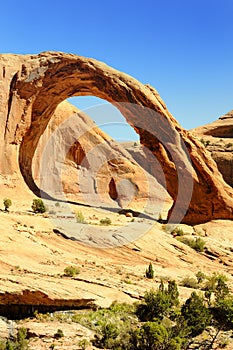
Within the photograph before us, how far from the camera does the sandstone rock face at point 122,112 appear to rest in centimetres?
2375

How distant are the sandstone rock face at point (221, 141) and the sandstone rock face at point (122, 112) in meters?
16.7

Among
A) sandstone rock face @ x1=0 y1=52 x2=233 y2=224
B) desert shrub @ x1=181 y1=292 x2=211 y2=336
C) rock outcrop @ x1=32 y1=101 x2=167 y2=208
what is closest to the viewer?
desert shrub @ x1=181 y1=292 x2=211 y2=336

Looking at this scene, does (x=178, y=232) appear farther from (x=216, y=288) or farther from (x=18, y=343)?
(x=18, y=343)

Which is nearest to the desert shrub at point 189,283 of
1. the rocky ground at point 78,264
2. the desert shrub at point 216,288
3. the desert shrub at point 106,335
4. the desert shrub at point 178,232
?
the rocky ground at point 78,264

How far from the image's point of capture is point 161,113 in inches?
955

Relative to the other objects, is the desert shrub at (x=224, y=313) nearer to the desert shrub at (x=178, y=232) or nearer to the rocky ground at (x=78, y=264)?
the rocky ground at (x=78, y=264)

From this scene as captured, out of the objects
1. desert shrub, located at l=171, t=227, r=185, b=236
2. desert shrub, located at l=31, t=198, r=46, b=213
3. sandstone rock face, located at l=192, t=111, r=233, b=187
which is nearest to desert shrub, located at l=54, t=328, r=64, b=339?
desert shrub, located at l=31, t=198, r=46, b=213

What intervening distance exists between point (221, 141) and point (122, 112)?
971 inches

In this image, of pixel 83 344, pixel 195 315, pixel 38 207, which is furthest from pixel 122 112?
pixel 83 344

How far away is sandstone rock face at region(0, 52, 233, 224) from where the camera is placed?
2375 cm

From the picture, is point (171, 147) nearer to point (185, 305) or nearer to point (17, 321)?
point (185, 305)

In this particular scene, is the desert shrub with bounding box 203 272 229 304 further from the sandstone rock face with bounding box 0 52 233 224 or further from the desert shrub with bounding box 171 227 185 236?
the sandstone rock face with bounding box 0 52 233 224

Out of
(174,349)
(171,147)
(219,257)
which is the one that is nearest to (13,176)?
(171,147)

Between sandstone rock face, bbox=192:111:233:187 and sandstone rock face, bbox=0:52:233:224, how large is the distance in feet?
54.9
